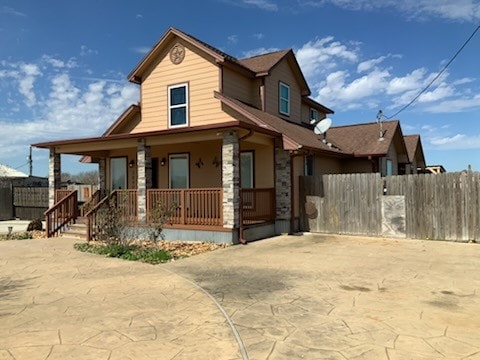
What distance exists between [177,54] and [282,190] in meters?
6.82

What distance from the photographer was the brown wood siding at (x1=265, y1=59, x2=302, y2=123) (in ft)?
51.9

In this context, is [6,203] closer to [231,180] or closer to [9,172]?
[231,180]

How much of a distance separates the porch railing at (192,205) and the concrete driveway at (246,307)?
237 centimetres

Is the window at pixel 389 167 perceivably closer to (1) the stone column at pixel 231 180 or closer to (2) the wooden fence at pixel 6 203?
(1) the stone column at pixel 231 180

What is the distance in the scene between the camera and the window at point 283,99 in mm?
16573

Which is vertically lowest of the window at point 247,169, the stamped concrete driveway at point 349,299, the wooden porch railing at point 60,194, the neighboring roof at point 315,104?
the stamped concrete driveway at point 349,299

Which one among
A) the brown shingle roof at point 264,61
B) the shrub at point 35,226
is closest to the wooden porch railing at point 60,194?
the shrub at point 35,226

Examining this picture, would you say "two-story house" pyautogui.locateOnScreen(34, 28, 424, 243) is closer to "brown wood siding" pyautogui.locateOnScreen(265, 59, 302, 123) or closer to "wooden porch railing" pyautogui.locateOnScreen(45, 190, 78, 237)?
"brown wood siding" pyautogui.locateOnScreen(265, 59, 302, 123)

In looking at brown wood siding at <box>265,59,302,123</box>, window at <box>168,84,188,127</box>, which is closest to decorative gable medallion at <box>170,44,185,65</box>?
window at <box>168,84,188,127</box>

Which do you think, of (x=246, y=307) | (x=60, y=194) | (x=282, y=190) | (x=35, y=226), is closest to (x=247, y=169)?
(x=282, y=190)

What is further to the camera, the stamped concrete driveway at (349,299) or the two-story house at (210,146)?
the two-story house at (210,146)

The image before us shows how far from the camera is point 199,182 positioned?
49.0 ft

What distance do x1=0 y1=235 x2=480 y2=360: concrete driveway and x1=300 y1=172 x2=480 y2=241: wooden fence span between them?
8.33ft

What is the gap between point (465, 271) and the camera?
24.7ft
